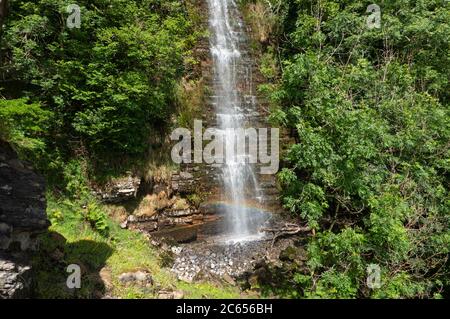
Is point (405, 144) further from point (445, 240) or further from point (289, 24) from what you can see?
point (289, 24)

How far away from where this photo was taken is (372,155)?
26.5 feet

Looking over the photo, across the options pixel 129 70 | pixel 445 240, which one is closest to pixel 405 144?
pixel 445 240

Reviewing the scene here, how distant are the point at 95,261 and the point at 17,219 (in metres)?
2.48

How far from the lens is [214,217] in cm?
991

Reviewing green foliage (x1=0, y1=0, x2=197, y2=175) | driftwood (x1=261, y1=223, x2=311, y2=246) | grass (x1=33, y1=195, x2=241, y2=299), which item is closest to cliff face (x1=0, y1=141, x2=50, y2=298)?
grass (x1=33, y1=195, x2=241, y2=299)

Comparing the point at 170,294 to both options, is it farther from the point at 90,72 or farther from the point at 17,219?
the point at 90,72

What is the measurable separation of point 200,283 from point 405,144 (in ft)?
21.1

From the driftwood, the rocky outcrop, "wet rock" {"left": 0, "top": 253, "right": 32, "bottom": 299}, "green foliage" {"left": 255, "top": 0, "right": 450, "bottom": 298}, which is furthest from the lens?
the driftwood

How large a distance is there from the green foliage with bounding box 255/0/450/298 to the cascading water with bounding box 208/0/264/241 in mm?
1651

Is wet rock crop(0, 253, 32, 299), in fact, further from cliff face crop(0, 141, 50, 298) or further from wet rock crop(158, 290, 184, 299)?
wet rock crop(158, 290, 184, 299)

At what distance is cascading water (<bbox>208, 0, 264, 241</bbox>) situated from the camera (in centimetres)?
1019

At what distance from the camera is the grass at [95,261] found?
6.11 m

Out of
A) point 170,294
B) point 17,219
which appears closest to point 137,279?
point 170,294
